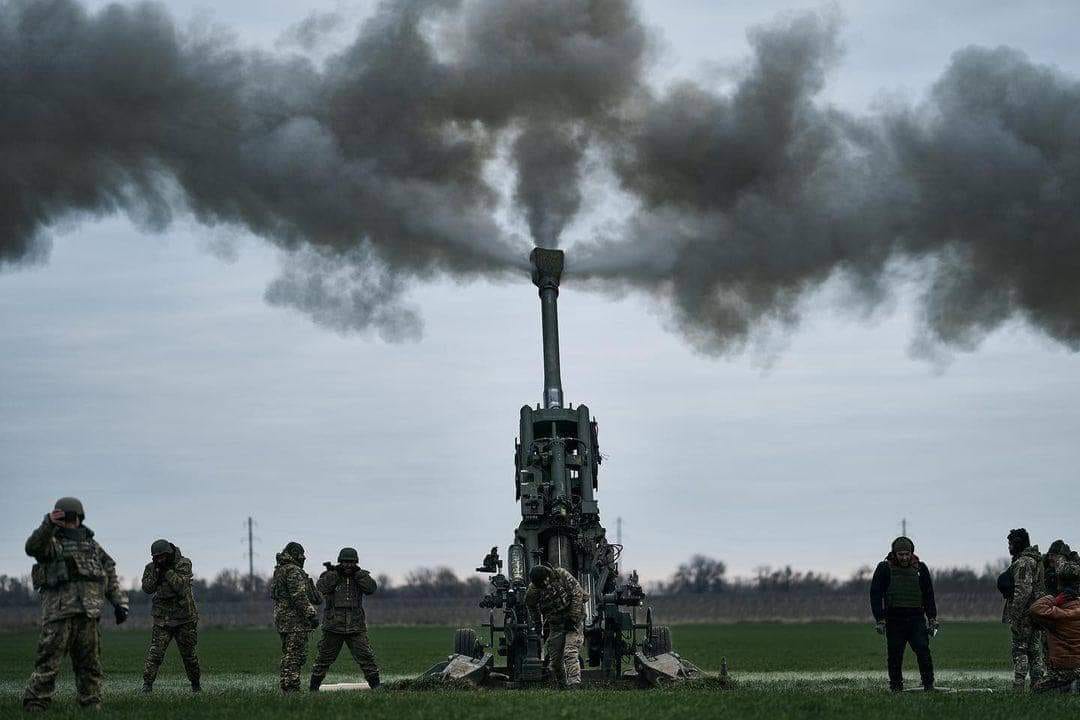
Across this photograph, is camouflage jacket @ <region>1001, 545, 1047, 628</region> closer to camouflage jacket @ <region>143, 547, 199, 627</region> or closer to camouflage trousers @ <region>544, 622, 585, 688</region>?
camouflage trousers @ <region>544, 622, 585, 688</region>

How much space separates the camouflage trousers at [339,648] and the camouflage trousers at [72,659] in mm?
6279

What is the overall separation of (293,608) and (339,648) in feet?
3.37

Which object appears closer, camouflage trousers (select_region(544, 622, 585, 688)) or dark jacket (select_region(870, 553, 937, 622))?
dark jacket (select_region(870, 553, 937, 622))

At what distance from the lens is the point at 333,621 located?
27766mm

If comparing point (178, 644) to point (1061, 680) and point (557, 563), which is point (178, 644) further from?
point (1061, 680)

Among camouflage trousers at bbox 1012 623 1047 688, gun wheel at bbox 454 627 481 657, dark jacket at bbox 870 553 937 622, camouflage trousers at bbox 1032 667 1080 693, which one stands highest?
dark jacket at bbox 870 553 937 622

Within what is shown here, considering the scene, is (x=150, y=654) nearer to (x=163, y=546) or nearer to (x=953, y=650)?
(x=163, y=546)

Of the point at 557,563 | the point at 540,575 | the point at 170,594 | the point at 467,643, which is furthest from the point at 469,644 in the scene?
the point at 170,594

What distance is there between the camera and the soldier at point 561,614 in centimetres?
2659

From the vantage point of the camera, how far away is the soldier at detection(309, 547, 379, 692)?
27703mm

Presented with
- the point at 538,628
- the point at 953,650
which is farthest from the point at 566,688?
the point at 953,650

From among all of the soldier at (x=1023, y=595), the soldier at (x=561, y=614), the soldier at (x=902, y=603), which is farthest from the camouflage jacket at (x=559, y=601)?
the soldier at (x=1023, y=595)

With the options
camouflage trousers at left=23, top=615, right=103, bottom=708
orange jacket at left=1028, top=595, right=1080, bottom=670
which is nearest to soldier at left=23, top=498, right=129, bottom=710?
camouflage trousers at left=23, top=615, right=103, bottom=708

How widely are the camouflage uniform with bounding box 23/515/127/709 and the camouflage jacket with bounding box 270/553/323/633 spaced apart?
6332 millimetres
